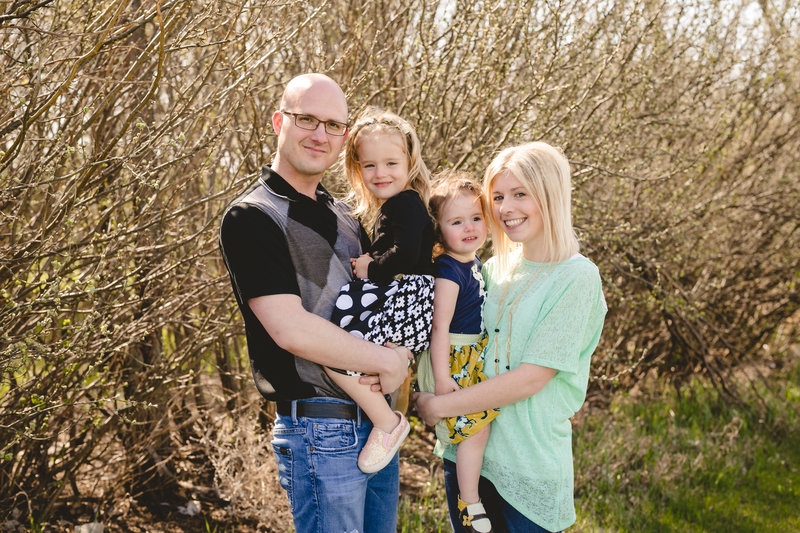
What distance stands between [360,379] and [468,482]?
0.56 meters

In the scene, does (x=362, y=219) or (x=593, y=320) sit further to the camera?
(x=362, y=219)

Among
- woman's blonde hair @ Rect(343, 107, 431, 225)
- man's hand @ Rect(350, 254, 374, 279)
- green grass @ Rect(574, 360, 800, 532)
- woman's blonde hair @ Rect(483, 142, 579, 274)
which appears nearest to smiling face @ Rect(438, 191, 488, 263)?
woman's blonde hair @ Rect(343, 107, 431, 225)

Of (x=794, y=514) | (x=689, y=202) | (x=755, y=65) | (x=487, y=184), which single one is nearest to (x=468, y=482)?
(x=487, y=184)

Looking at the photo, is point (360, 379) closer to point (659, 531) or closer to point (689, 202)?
point (659, 531)

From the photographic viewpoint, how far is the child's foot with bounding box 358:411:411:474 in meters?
2.00

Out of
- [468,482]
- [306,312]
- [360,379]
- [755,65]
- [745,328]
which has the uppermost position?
[755,65]

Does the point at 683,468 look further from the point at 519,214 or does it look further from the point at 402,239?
the point at 402,239

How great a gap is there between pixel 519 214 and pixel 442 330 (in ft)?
1.50

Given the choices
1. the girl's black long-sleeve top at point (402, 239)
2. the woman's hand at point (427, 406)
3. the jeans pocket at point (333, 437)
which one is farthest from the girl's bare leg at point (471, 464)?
the girl's black long-sleeve top at point (402, 239)

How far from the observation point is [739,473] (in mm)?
4570

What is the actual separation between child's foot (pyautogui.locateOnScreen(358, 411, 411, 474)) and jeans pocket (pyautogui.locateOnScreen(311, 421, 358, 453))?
0.04 meters

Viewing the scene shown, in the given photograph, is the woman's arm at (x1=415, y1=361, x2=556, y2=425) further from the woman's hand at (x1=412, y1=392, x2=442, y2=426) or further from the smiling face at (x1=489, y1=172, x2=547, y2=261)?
the smiling face at (x1=489, y1=172, x2=547, y2=261)

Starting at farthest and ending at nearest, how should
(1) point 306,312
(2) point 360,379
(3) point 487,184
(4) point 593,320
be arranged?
(3) point 487,184, (4) point 593,320, (2) point 360,379, (1) point 306,312

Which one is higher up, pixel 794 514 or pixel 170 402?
pixel 170 402
